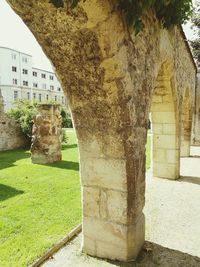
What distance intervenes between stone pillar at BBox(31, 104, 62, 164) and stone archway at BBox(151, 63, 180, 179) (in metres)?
3.94

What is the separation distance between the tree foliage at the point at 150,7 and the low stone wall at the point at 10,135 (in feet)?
35.5

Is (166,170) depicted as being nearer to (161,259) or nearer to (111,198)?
(161,259)

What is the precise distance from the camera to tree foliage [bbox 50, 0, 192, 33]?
7.63ft

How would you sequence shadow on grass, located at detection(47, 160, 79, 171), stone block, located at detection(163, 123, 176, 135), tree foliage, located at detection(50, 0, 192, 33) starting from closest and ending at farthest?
tree foliage, located at detection(50, 0, 192, 33) < stone block, located at detection(163, 123, 176, 135) < shadow on grass, located at detection(47, 160, 79, 171)

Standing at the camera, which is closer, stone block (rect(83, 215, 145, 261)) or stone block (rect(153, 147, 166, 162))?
stone block (rect(83, 215, 145, 261))

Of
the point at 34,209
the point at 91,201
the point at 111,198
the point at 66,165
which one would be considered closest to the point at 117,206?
the point at 111,198

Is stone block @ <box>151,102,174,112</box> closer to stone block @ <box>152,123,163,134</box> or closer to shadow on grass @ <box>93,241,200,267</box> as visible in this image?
stone block @ <box>152,123,163,134</box>

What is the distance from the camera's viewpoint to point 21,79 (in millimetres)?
38531

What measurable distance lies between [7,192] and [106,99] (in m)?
4.26

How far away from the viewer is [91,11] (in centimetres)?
224

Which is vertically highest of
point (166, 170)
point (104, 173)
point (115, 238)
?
point (104, 173)

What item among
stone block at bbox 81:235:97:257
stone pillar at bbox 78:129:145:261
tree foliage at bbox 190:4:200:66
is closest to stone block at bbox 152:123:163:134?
stone pillar at bbox 78:129:145:261

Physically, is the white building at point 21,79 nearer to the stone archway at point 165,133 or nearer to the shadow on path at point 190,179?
the stone archway at point 165,133

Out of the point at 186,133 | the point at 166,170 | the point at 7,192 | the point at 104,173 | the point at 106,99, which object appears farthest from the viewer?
the point at 186,133
